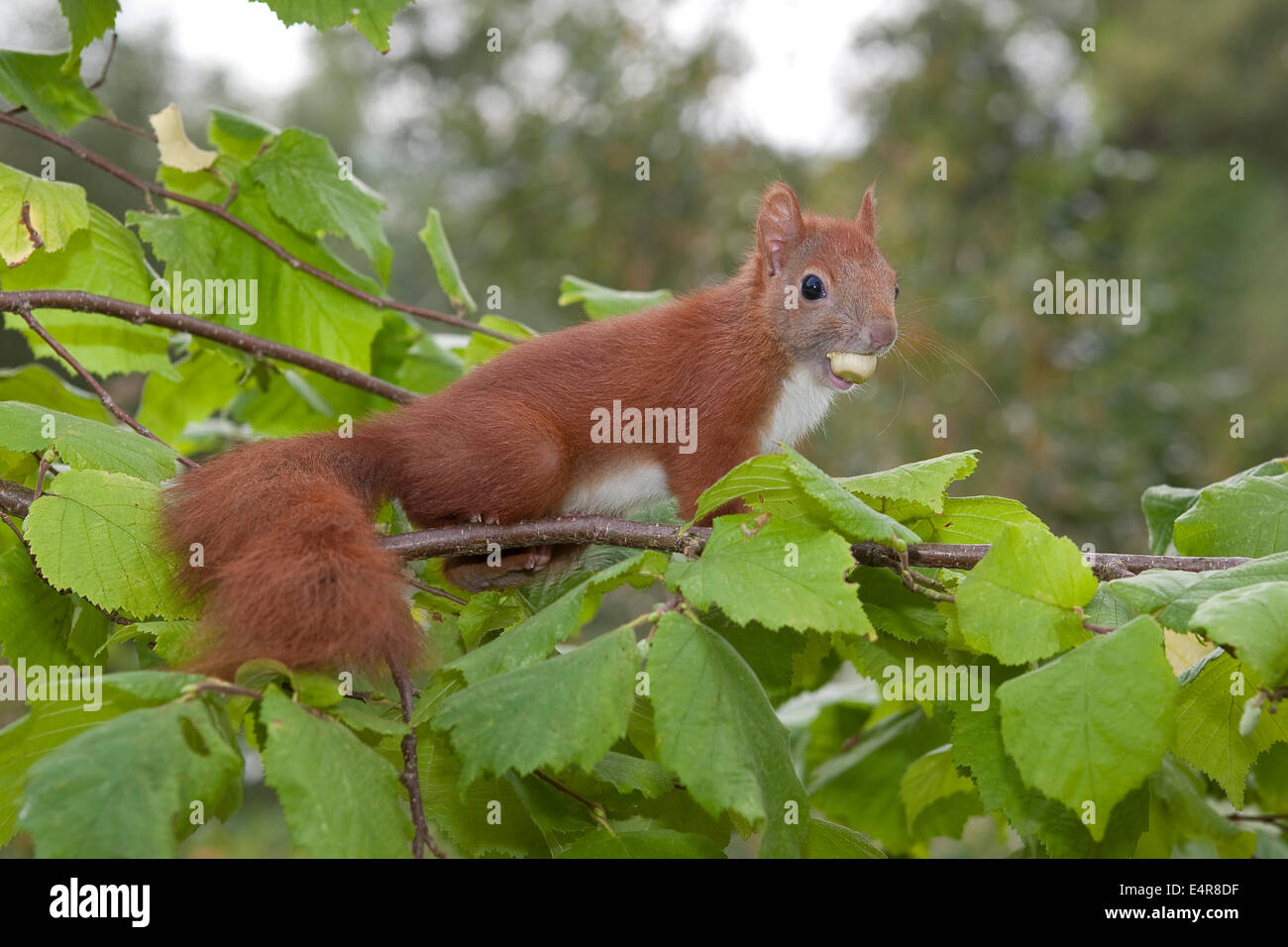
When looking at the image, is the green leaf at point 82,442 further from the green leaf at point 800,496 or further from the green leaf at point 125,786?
the green leaf at point 800,496

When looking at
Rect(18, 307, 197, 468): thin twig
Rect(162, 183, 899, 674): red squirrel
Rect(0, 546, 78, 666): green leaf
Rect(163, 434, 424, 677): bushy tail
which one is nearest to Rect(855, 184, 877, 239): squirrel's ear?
Rect(162, 183, 899, 674): red squirrel

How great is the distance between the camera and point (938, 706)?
1.22 meters

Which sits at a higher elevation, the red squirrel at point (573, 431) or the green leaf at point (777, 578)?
the red squirrel at point (573, 431)

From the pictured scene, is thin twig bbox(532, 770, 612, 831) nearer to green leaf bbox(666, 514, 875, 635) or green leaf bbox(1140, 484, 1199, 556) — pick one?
green leaf bbox(666, 514, 875, 635)

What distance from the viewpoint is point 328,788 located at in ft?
2.61

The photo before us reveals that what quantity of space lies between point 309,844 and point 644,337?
3.45ft

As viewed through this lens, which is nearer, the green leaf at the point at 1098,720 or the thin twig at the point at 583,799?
the green leaf at the point at 1098,720

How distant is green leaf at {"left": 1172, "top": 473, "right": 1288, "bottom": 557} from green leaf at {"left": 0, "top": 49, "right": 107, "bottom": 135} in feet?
4.85

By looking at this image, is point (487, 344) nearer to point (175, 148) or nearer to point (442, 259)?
point (442, 259)

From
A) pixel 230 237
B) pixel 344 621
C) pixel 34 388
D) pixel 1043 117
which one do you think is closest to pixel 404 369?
pixel 230 237

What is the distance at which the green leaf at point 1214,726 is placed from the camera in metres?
1.02

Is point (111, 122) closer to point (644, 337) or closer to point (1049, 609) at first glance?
point (644, 337)

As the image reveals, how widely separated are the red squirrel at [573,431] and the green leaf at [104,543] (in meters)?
0.02

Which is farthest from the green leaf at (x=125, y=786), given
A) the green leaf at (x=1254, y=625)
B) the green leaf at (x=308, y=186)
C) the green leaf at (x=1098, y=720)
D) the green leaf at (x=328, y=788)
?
the green leaf at (x=308, y=186)
